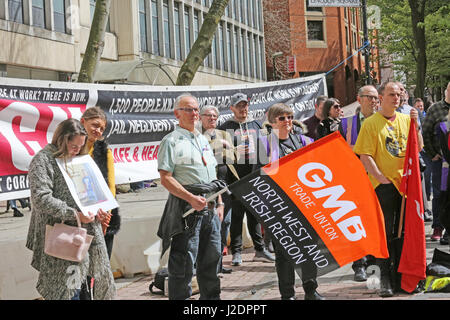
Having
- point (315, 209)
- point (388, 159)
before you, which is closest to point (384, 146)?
point (388, 159)

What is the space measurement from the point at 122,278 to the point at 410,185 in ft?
11.2

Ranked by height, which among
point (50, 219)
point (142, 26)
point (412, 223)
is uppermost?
point (142, 26)

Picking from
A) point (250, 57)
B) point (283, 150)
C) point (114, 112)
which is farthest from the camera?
point (250, 57)

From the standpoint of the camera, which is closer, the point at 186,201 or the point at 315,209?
the point at 186,201

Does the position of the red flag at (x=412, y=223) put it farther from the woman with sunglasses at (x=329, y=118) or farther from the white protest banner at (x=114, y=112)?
the white protest banner at (x=114, y=112)

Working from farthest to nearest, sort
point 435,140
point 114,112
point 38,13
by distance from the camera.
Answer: point 38,13 → point 435,140 → point 114,112

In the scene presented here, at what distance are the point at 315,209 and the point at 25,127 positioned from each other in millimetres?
3065

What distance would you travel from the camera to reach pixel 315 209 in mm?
5539

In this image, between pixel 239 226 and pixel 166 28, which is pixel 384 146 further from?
pixel 166 28

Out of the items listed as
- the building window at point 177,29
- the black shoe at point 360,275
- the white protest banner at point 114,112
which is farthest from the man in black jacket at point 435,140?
the building window at point 177,29
